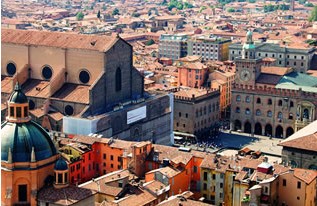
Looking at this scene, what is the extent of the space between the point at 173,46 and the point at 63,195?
69.6 meters

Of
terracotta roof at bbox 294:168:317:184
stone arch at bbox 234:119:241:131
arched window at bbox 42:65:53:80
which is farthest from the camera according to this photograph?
stone arch at bbox 234:119:241:131

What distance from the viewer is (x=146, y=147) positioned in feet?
142

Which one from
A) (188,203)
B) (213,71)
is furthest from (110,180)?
(213,71)

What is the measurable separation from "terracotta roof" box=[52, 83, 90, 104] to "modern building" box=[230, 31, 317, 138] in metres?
20.3

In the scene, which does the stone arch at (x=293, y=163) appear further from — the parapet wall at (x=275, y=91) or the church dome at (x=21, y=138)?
the parapet wall at (x=275, y=91)

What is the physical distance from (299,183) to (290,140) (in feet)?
25.5

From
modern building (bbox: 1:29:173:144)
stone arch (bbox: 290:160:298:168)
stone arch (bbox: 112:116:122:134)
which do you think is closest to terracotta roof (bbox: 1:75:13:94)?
modern building (bbox: 1:29:173:144)

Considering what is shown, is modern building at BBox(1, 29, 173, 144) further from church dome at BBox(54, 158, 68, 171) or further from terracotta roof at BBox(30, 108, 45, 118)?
church dome at BBox(54, 158, 68, 171)

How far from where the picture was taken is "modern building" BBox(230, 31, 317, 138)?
6488 centimetres

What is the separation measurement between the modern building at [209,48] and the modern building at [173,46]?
2228 millimetres

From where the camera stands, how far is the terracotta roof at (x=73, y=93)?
5266cm

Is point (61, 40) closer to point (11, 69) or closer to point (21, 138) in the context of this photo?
point (11, 69)

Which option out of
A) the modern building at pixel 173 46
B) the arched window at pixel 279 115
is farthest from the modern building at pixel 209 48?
the arched window at pixel 279 115

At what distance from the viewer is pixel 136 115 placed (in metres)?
55.7
